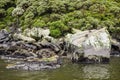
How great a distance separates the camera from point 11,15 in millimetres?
51562

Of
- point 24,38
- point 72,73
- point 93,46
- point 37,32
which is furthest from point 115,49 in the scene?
point 72,73

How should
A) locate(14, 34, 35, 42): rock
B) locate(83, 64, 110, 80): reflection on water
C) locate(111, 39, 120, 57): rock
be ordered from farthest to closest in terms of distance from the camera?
locate(14, 34, 35, 42): rock < locate(111, 39, 120, 57): rock < locate(83, 64, 110, 80): reflection on water

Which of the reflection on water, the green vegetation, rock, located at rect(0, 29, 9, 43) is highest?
the green vegetation

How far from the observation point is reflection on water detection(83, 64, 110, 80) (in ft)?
82.8

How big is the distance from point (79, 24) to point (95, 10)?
4133mm

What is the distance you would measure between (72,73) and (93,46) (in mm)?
6311

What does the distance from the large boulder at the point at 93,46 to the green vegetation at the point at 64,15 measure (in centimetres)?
845

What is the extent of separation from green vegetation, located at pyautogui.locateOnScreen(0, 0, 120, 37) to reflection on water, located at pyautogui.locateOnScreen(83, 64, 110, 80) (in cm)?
1310

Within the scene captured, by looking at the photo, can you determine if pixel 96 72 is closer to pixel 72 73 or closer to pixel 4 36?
pixel 72 73

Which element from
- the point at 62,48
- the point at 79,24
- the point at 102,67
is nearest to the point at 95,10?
the point at 79,24

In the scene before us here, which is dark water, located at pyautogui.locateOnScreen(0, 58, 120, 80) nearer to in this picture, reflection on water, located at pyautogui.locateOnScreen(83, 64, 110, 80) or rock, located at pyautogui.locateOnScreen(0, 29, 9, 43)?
reflection on water, located at pyautogui.locateOnScreen(83, 64, 110, 80)

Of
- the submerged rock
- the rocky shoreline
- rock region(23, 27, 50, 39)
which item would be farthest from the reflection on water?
rock region(23, 27, 50, 39)

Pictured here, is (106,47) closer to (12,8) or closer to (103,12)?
(103,12)

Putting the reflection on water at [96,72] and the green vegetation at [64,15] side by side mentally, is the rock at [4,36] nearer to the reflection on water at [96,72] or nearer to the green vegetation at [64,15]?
the green vegetation at [64,15]
